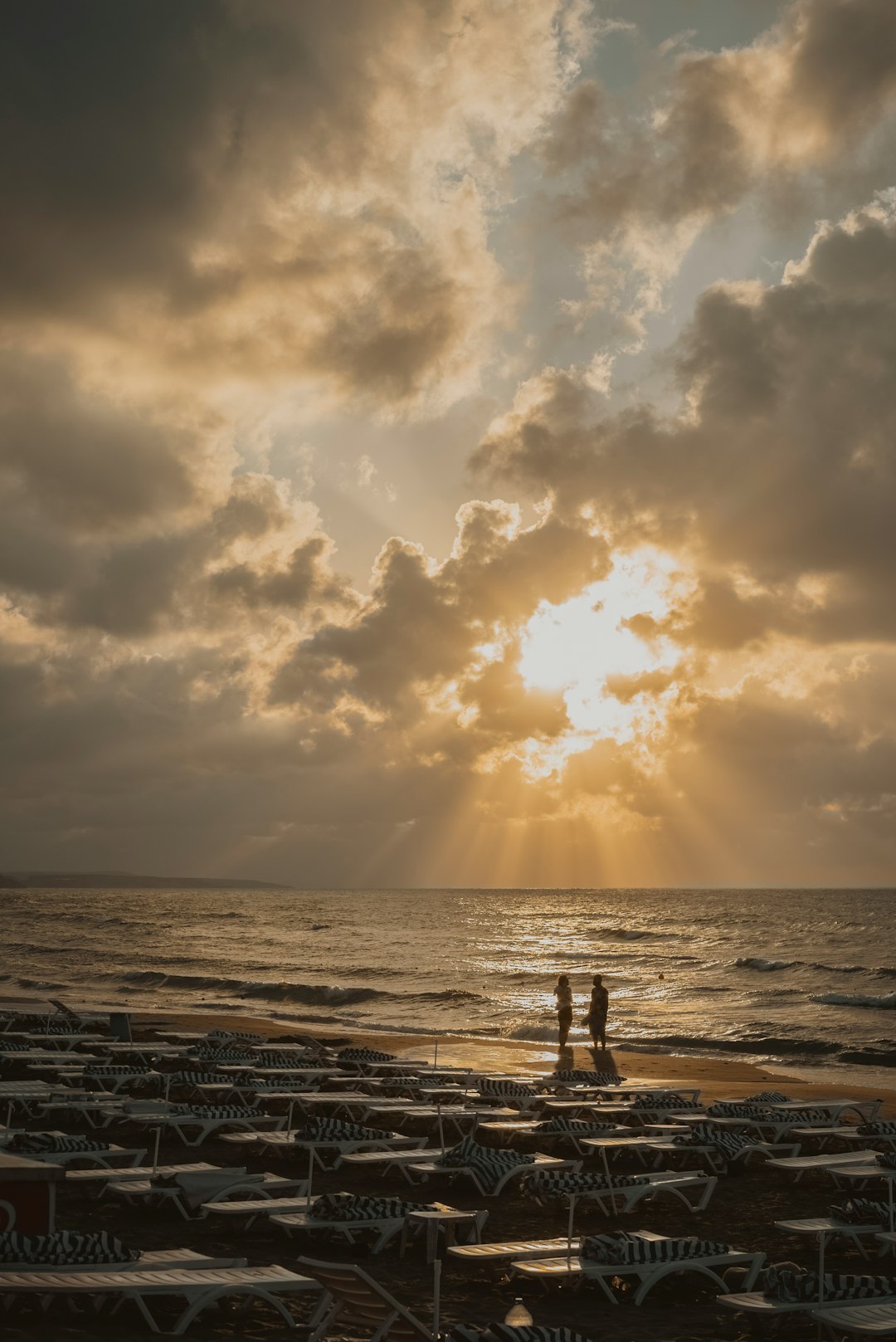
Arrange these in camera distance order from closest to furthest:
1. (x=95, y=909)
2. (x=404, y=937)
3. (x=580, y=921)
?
(x=404, y=937) → (x=580, y=921) → (x=95, y=909)

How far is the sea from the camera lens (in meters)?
32.8

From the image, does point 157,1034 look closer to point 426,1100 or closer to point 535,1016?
point 426,1100

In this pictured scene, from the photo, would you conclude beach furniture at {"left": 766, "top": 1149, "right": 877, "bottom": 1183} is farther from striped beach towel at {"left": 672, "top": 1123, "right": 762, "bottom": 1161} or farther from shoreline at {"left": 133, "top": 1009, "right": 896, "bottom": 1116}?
shoreline at {"left": 133, "top": 1009, "right": 896, "bottom": 1116}

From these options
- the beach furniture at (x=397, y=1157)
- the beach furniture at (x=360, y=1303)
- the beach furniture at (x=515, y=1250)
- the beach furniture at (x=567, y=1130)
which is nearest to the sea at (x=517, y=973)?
the beach furniture at (x=567, y=1130)

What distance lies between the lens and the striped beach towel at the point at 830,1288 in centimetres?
613

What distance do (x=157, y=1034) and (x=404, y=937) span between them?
55.5 metres

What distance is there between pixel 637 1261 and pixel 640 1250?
6 centimetres

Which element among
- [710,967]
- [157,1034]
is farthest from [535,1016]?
[710,967]

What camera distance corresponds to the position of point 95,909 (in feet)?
391

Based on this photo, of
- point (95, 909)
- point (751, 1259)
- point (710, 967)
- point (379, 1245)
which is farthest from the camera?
point (95, 909)

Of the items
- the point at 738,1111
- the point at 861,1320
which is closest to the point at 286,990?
the point at 738,1111

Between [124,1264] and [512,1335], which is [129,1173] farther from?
[512,1335]

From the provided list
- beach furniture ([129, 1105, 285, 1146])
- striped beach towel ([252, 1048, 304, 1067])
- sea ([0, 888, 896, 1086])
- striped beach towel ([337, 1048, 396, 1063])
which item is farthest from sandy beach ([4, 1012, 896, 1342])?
sea ([0, 888, 896, 1086])

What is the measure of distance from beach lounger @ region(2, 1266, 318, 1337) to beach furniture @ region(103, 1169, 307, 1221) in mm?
2480
